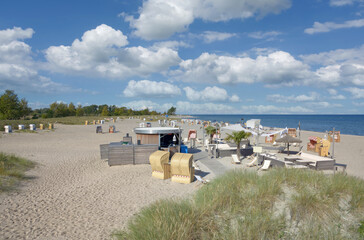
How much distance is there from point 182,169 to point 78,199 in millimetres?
3746

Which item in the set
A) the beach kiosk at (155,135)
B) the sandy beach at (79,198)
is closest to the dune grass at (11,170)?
the sandy beach at (79,198)

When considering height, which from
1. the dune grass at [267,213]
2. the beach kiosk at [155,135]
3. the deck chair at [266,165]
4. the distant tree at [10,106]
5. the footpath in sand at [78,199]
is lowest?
the footpath in sand at [78,199]

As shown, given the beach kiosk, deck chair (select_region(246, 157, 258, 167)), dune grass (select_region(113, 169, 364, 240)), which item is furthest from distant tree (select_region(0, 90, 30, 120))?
dune grass (select_region(113, 169, 364, 240))

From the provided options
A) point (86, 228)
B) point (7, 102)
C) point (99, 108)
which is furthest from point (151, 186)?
point (99, 108)

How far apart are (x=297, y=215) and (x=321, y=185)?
119 centimetres

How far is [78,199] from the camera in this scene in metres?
7.06

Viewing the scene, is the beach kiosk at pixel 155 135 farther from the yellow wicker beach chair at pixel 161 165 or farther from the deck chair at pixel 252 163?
the deck chair at pixel 252 163

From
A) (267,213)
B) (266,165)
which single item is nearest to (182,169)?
(266,165)

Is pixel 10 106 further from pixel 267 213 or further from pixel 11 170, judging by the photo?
pixel 267 213

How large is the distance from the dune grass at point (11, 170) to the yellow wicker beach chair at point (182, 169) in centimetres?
565

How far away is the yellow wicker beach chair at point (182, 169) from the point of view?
28.6 ft

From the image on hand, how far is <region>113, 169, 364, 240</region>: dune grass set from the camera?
3.70 meters

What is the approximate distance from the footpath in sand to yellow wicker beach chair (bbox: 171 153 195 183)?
0.34 meters

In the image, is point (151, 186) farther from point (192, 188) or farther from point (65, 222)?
point (65, 222)
